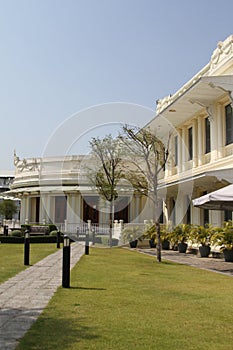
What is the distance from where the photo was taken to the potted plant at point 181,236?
55.8 feet

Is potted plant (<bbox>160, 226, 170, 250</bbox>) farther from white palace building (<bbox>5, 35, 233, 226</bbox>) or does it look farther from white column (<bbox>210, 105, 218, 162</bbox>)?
white column (<bbox>210, 105, 218, 162</bbox>)

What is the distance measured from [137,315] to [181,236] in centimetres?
1184

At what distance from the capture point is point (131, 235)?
21.6 m

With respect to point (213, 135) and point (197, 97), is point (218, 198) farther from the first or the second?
point (197, 97)

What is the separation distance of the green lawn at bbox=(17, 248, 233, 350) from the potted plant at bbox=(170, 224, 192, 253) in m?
7.37

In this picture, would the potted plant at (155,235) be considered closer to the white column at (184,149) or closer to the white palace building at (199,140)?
the white palace building at (199,140)

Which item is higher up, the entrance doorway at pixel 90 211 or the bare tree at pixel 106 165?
the bare tree at pixel 106 165

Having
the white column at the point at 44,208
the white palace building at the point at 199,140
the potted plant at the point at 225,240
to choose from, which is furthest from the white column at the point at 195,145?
the white column at the point at 44,208

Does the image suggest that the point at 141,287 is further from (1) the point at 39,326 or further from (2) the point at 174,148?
(2) the point at 174,148

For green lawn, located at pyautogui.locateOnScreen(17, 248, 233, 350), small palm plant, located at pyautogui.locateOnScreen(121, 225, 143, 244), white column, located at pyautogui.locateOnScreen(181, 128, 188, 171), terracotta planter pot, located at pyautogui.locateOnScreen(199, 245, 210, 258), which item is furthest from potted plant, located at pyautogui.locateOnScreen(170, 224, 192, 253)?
green lawn, located at pyautogui.locateOnScreen(17, 248, 233, 350)

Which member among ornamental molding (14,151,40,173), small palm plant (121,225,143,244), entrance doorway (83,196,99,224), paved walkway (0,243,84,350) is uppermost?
ornamental molding (14,151,40,173)

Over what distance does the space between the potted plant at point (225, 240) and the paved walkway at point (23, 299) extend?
564 cm

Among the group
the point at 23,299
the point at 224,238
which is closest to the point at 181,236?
the point at 224,238

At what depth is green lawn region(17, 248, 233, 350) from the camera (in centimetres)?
445
